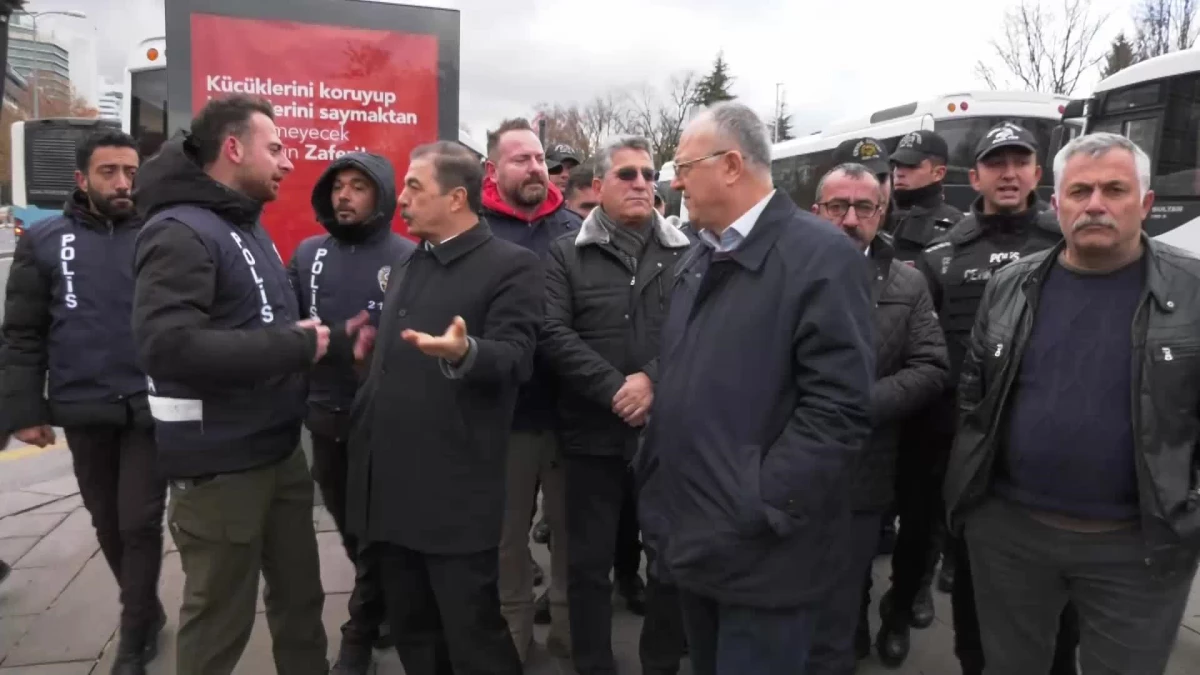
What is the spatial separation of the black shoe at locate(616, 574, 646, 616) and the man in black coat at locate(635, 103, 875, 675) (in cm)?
190

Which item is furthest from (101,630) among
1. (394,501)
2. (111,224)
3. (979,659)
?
(979,659)

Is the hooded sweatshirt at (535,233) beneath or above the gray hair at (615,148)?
beneath

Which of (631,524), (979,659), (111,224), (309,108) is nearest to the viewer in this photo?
(979,659)

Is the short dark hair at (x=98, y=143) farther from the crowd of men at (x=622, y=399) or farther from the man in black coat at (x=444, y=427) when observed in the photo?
the man in black coat at (x=444, y=427)

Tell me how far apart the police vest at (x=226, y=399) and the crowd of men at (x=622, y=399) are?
0.03 feet

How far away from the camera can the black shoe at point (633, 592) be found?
160 inches

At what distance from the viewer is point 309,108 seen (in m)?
4.60

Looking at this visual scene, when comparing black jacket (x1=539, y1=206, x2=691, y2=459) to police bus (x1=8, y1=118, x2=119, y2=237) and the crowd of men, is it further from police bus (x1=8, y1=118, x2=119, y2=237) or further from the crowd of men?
police bus (x1=8, y1=118, x2=119, y2=237)

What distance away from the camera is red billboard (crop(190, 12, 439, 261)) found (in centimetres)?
437

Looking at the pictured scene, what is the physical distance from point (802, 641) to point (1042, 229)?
2.12 metres

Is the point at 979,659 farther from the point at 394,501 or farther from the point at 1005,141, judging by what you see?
the point at 394,501

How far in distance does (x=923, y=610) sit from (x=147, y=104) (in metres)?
8.07

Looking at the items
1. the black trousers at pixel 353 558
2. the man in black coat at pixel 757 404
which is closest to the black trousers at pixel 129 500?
the black trousers at pixel 353 558

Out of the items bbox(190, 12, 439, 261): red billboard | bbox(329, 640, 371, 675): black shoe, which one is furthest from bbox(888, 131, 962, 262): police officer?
bbox(329, 640, 371, 675): black shoe
